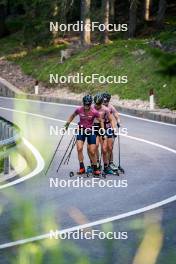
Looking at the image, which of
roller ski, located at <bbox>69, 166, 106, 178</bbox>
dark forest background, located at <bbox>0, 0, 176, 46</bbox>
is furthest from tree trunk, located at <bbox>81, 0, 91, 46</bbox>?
roller ski, located at <bbox>69, 166, 106, 178</bbox>

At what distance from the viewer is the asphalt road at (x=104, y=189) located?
11797mm

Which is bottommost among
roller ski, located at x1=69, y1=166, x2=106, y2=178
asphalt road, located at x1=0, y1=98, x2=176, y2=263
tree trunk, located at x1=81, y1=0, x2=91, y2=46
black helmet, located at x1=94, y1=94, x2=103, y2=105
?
asphalt road, located at x1=0, y1=98, x2=176, y2=263

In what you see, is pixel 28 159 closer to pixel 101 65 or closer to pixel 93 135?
pixel 93 135

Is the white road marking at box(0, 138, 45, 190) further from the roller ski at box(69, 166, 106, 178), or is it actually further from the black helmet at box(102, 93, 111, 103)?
the black helmet at box(102, 93, 111, 103)

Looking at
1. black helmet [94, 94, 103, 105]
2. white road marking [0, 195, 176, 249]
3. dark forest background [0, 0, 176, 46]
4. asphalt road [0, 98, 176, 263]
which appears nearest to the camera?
white road marking [0, 195, 176, 249]

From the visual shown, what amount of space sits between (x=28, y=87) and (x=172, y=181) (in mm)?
24470

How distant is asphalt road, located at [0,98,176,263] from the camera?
11.8 m

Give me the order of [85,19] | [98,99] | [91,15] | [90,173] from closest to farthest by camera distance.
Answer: [98,99] → [90,173] → [91,15] → [85,19]

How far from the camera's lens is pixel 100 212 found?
39.2 ft

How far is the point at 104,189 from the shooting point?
13.9 m

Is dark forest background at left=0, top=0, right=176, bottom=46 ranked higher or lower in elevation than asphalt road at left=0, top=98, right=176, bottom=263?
higher

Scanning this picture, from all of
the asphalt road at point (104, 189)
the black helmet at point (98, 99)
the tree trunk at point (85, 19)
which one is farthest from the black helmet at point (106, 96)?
the tree trunk at point (85, 19)

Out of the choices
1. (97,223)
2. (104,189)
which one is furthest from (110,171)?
(97,223)

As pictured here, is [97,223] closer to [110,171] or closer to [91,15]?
[110,171]
